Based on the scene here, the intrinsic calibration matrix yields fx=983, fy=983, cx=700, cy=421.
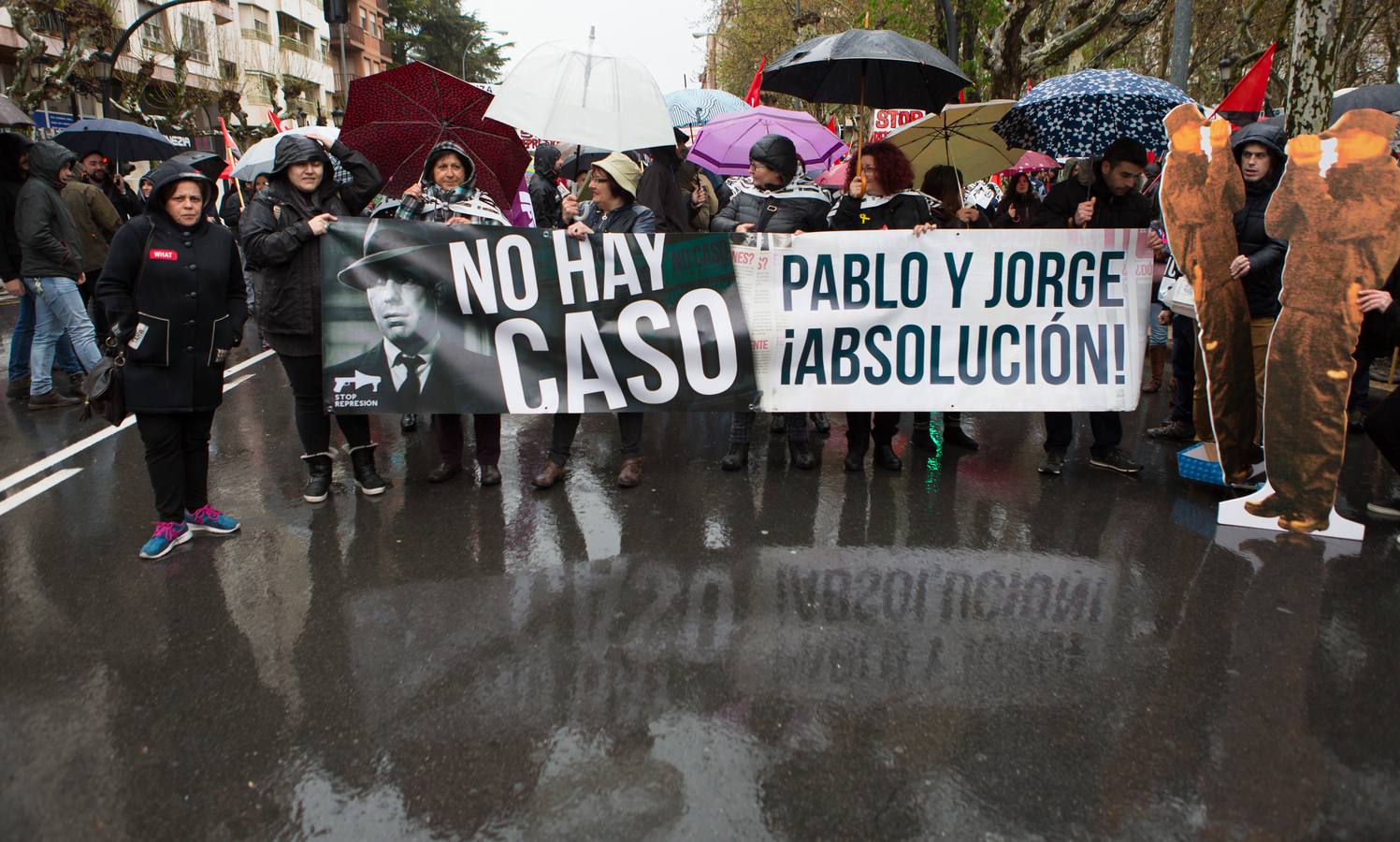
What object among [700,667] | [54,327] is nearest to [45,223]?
[54,327]

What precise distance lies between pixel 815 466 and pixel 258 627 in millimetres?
3317

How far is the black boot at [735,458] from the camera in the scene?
5922 mm

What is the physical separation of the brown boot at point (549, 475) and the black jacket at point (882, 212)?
2.15m

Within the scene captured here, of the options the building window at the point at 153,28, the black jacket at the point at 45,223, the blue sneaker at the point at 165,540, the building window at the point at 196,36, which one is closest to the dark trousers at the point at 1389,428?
the blue sneaker at the point at 165,540

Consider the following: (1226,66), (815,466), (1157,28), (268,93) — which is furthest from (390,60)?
(815,466)

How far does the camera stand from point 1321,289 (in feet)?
15.2

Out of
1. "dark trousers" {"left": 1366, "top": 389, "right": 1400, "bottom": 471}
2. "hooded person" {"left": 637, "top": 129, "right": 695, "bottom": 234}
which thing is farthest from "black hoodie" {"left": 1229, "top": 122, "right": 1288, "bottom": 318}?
"hooded person" {"left": 637, "top": 129, "right": 695, "bottom": 234}

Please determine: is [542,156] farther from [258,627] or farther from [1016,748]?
[1016,748]

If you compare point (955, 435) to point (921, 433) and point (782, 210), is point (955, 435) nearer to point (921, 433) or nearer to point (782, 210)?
point (921, 433)

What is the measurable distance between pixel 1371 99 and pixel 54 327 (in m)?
11.9

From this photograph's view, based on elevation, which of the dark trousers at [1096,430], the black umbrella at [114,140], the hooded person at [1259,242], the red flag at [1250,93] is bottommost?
the dark trousers at [1096,430]

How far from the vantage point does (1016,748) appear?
2975 mm

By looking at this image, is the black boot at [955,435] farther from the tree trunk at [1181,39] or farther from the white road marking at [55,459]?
the tree trunk at [1181,39]

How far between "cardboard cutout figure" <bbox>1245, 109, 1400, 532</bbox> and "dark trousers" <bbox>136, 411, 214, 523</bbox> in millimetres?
5099
